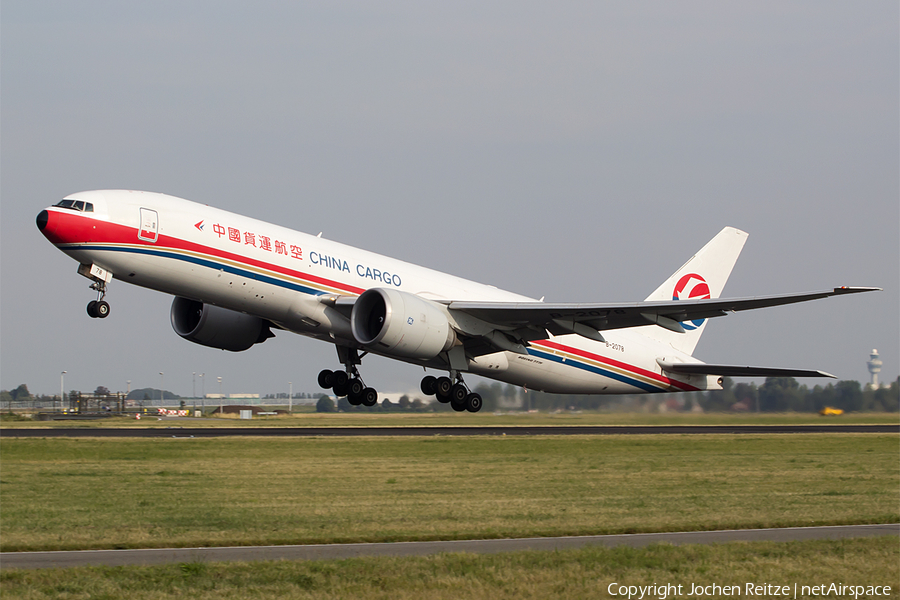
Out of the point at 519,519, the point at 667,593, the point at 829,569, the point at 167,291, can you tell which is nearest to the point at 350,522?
the point at 519,519

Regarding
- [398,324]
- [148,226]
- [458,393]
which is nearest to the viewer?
[148,226]

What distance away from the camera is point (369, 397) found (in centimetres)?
2975

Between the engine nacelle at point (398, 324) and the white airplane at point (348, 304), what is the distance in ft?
0.10

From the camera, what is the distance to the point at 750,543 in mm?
17766

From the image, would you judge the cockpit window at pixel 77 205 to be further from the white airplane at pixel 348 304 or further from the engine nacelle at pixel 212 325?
the engine nacelle at pixel 212 325

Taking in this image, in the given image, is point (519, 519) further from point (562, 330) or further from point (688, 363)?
point (688, 363)

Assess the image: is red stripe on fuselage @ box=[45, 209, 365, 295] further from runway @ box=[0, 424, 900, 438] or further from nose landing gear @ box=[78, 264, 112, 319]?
runway @ box=[0, 424, 900, 438]

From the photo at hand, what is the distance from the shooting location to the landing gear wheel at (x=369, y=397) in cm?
2972

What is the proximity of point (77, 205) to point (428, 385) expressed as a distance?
38.7ft

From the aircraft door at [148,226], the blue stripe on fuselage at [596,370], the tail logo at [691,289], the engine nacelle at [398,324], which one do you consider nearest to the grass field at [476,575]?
the engine nacelle at [398,324]

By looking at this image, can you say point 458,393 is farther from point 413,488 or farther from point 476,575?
point 476,575

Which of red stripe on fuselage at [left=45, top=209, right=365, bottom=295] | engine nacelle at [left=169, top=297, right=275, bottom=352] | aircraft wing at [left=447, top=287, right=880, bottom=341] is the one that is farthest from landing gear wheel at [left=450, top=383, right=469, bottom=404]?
red stripe on fuselage at [left=45, top=209, right=365, bottom=295]

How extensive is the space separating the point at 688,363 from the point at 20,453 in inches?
1030

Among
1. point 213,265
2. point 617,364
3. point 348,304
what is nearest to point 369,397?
point 348,304
